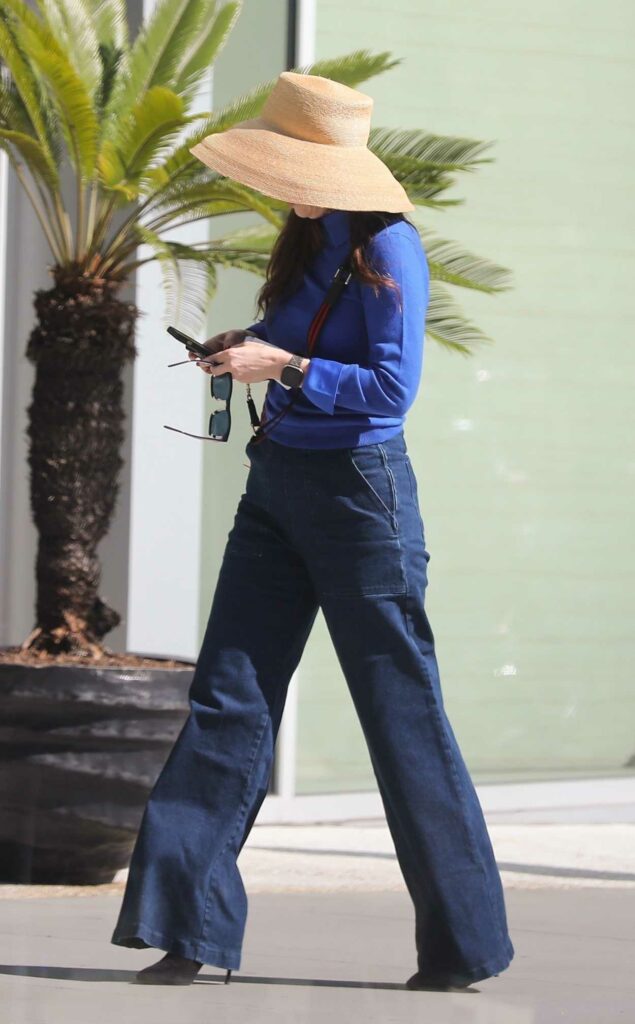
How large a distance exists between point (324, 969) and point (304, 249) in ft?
5.28

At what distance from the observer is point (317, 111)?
3.44 meters

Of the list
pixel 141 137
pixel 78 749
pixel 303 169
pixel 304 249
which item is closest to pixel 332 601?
pixel 304 249

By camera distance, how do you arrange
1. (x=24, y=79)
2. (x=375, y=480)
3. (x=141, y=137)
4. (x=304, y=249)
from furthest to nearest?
(x=24, y=79) → (x=141, y=137) → (x=304, y=249) → (x=375, y=480)

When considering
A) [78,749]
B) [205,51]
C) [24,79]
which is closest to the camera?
[78,749]

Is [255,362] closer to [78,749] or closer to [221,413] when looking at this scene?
[221,413]

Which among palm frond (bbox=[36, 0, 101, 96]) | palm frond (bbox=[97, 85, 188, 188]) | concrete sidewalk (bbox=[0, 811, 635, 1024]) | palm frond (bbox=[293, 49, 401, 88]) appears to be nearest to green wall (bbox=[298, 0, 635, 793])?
concrete sidewalk (bbox=[0, 811, 635, 1024])

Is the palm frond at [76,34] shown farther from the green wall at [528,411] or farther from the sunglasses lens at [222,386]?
the sunglasses lens at [222,386]

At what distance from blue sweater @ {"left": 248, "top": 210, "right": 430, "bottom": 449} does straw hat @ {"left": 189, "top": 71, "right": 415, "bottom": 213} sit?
0.09 meters

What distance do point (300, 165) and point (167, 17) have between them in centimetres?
205

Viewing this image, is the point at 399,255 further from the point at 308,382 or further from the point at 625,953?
the point at 625,953

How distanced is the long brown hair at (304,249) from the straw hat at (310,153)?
6 cm

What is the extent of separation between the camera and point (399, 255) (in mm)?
3305

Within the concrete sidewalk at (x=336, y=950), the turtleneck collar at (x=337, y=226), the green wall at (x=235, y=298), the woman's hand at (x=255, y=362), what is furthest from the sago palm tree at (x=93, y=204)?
the woman's hand at (x=255, y=362)

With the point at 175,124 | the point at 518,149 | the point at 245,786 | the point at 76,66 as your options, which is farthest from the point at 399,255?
the point at 518,149
